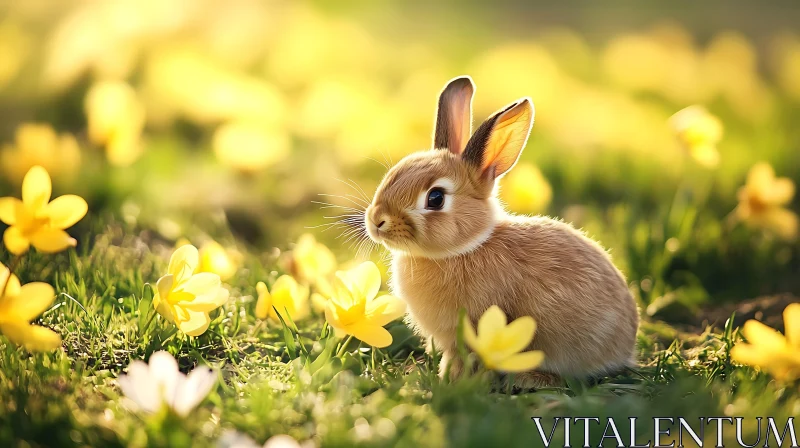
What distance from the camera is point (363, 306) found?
2.81 m

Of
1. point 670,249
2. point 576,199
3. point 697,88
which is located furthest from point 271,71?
point 670,249

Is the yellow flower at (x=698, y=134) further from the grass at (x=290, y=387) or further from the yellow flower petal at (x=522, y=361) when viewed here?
the yellow flower petal at (x=522, y=361)

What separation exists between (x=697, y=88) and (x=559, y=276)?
13.5 ft

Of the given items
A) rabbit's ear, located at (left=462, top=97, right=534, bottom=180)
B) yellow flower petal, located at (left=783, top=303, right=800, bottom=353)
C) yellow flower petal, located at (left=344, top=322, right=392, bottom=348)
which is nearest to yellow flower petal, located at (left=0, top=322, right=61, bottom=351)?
yellow flower petal, located at (left=344, top=322, right=392, bottom=348)

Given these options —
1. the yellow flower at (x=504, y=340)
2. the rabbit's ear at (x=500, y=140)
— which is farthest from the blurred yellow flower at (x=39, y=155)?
the yellow flower at (x=504, y=340)

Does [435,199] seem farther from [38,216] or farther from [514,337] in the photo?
[38,216]

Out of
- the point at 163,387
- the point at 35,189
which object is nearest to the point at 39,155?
the point at 35,189

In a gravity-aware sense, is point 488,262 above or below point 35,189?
below

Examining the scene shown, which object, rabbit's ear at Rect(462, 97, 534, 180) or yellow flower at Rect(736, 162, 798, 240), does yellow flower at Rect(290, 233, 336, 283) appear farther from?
yellow flower at Rect(736, 162, 798, 240)

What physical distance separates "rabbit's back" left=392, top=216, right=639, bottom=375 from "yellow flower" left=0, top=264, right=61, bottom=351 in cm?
124

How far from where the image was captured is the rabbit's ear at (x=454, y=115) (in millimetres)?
3145

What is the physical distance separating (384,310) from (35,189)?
121cm

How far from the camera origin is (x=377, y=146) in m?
5.14

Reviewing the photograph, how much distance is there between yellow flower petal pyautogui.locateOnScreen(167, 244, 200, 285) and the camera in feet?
9.22
